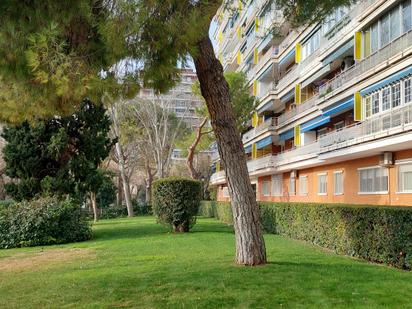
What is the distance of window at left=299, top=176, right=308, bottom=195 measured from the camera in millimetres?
33031

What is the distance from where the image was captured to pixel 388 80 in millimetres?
21156

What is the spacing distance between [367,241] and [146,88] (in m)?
7.45

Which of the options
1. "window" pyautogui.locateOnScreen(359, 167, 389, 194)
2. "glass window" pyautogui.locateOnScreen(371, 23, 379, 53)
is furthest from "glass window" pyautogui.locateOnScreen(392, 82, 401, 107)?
"window" pyautogui.locateOnScreen(359, 167, 389, 194)

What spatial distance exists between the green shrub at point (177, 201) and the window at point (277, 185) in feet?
55.7

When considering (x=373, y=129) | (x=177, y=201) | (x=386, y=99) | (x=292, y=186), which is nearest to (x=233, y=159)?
(x=177, y=201)

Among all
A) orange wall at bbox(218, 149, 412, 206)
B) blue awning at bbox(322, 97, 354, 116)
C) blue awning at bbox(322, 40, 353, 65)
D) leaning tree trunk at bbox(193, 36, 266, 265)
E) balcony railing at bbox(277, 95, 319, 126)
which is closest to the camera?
leaning tree trunk at bbox(193, 36, 266, 265)

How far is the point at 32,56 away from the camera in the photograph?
6.98 meters

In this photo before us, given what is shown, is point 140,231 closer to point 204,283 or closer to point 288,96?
point 204,283

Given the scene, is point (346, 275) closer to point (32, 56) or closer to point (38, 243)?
point (32, 56)

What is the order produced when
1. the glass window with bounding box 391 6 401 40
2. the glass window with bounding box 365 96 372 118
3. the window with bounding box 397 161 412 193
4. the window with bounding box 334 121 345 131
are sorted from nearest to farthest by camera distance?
the window with bounding box 397 161 412 193, the glass window with bounding box 391 6 401 40, the glass window with bounding box 365 96 372 118, the window with bounding box 334 121 345 131

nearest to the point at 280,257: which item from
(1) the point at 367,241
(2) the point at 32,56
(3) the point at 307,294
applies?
(1) the point at 367,241

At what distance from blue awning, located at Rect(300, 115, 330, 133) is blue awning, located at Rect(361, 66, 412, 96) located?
224 inches

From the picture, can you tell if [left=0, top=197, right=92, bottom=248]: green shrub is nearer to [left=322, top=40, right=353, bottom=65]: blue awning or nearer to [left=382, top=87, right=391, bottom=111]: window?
[left=382, top=87, right=391, bottom=111]: window

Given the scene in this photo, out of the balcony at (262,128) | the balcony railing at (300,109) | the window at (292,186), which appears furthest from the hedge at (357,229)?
the balcony at (262,128)
